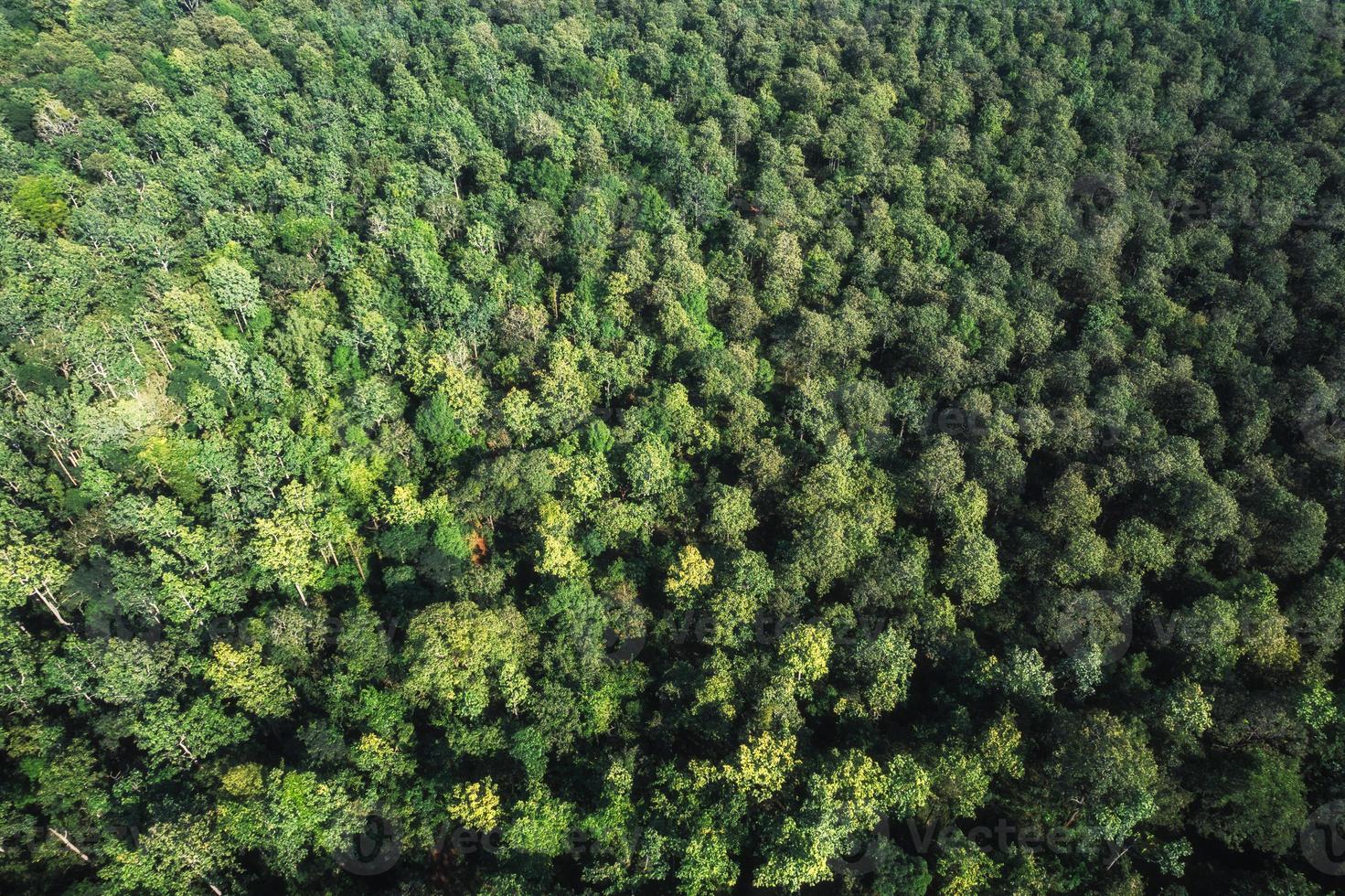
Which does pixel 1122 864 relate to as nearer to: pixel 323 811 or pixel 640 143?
pixel 323 811

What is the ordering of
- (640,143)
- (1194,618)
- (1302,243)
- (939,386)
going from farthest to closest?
(640,143) < (1302,243) < (939,386) < (1194,618)

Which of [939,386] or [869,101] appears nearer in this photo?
[939,386]

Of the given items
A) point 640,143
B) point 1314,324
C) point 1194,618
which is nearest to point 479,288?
point 640,143

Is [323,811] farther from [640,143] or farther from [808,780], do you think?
[640,143]

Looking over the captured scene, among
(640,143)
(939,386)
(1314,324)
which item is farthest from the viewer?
(640,143)

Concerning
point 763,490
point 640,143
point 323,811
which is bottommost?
point 323,811

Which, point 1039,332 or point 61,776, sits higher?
point 1039,332
